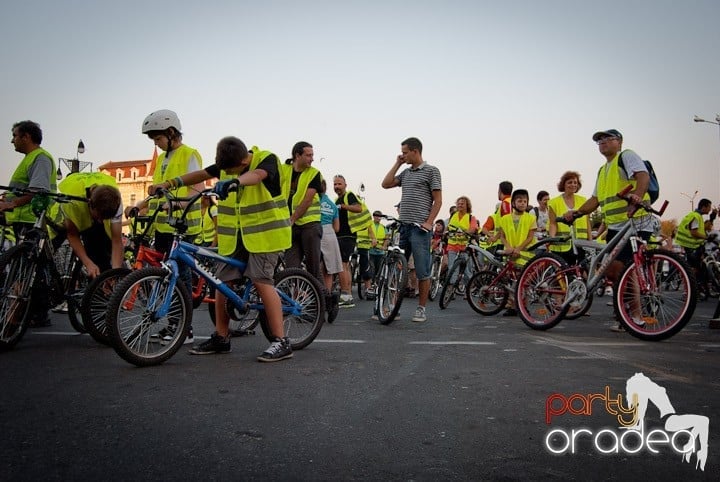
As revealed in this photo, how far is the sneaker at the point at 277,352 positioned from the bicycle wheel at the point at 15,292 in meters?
2.03

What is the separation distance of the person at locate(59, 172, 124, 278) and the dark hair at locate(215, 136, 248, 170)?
1172mm

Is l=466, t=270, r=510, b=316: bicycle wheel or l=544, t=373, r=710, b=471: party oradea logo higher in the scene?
l=466, t=270, r=510, b=316: bicycle wheel

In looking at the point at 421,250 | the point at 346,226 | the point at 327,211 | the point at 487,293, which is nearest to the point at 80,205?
the point at 421,250

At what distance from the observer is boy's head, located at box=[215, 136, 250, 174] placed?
430 centimetres

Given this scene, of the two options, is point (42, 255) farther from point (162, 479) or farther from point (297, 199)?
point (162, 479)

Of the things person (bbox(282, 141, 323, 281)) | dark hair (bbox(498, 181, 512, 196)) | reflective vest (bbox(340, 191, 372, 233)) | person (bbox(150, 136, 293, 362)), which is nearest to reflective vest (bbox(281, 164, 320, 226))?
person (bbox(282, 141, 323, 281))

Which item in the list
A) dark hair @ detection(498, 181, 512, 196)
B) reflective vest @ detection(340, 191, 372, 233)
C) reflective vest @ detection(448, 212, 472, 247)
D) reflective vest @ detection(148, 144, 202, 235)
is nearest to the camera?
reflective vest @ detection(148, 144, 202, 235)

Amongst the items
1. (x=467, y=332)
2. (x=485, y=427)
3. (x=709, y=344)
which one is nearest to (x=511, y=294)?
(x=467, y=332)

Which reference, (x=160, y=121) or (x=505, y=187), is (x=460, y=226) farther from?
(x=160, y=121)

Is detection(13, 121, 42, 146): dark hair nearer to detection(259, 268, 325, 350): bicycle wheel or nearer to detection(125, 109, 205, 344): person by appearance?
detection(125, 109, 205, 344): person

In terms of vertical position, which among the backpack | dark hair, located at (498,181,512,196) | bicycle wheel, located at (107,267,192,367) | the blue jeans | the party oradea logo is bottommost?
the party oradea logo

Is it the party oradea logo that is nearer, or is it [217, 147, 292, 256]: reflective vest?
the party oradea logo

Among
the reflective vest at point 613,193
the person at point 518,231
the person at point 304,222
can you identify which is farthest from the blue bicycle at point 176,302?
the person at point 518,231

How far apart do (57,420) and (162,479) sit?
983 mm
